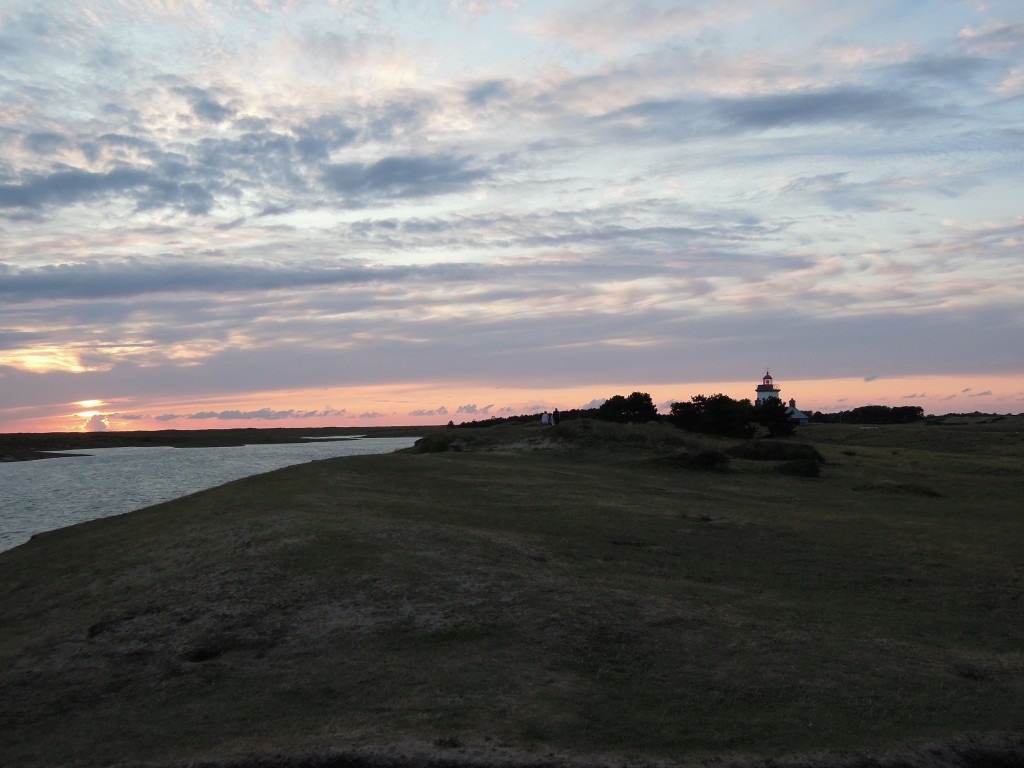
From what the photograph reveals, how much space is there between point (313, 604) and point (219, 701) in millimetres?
2343

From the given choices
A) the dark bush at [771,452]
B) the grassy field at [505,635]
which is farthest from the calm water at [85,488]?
the dark bush at [771,452]

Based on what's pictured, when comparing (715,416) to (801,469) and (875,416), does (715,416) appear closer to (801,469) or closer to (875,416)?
(801,469)

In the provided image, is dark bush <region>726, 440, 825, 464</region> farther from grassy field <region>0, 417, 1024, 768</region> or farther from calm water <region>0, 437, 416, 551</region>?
calm water <region>0, 437, 416, 551</region>

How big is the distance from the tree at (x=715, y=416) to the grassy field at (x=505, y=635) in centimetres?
2987

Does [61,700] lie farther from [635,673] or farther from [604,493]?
[604,493]

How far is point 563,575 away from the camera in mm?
11312

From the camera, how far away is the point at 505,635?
8773 millimetres

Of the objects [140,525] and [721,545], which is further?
[140,525]

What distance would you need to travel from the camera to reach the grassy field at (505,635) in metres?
6.56

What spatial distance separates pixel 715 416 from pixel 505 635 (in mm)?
41951

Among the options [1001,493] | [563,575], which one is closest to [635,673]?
[563,575]

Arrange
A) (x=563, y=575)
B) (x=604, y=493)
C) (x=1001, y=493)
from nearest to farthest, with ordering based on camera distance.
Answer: (x=563, y=575) < (x=604, y=493) < (x=1001, y=493)

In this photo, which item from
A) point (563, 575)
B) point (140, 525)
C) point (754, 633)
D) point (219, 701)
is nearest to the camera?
point (219, 701)

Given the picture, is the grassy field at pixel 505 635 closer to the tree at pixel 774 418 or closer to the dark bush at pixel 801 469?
the dark bush at pixel 801 469
